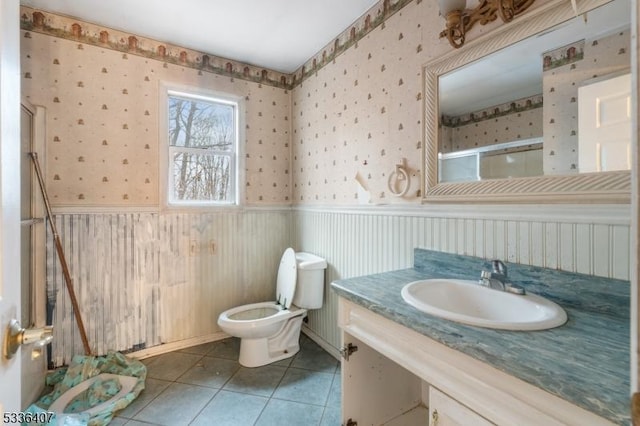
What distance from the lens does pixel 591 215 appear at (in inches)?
36.9

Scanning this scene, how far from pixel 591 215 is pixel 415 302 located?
66 centimetres

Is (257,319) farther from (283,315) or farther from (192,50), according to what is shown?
(192,50)

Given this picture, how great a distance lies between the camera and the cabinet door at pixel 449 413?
29.4 inches

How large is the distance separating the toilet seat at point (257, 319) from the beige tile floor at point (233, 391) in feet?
0.97

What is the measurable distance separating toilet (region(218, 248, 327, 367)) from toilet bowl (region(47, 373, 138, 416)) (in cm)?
63

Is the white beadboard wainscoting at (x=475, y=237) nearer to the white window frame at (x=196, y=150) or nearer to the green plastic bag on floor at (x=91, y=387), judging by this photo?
the white window frame at (x=196, y=150)

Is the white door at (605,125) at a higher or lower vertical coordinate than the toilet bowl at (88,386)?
higher

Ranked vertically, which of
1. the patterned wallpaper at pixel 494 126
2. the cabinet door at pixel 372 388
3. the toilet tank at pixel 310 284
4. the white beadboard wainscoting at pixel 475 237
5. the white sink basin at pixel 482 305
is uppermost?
the patterned wallpaper at pixel 494 126

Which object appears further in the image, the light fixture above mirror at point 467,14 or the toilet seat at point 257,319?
the toilet seat at point 257,319

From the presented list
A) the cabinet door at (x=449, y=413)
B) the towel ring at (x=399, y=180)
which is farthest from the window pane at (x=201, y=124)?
the cabinet door at (x=449, y=413)

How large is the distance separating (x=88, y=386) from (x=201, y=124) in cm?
202

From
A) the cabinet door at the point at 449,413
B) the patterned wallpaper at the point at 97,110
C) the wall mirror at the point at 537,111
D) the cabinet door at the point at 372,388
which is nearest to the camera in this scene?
the cabinet door at the point at 449,413

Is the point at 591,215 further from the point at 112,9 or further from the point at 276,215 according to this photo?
the point at 112,9

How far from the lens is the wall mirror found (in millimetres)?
891
